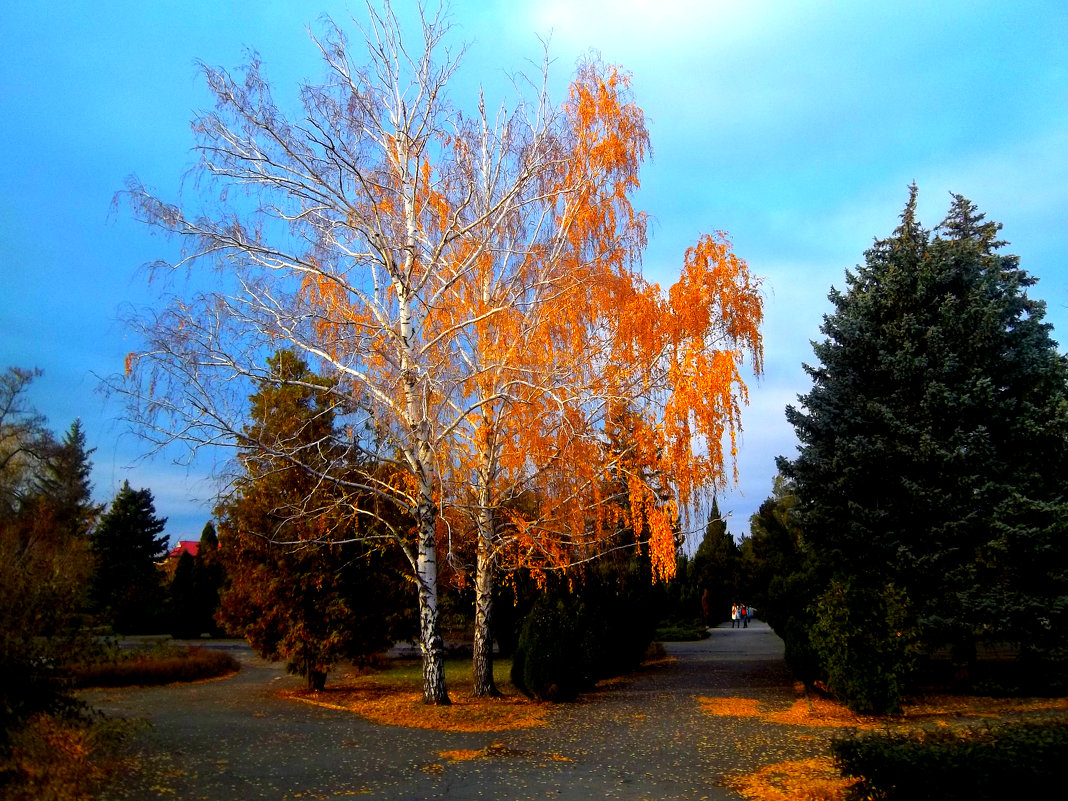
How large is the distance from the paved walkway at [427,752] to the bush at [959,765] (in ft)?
6.63

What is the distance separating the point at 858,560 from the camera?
16109 mm

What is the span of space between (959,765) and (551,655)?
971cm

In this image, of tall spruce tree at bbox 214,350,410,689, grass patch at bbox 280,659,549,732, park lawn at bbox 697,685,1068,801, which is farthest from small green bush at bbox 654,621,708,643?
tall spruce tree at bbox 214,350,410,689

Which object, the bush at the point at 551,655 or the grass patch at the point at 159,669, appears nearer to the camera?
the bush at the point at 551,655

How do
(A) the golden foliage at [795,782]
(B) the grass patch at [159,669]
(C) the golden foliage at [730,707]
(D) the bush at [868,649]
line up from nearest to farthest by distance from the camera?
(A) the golden foliage at [795,782] → (D) the bush at [868,649] → (C) the golden foliage at [730,707] → (B) the grass patch at [159,669]

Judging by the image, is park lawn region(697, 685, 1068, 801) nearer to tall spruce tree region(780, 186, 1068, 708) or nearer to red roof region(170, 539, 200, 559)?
tall spruce tree region(780, 186, 1068, 708)

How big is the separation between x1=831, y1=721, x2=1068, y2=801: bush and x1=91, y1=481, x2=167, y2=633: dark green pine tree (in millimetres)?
37499

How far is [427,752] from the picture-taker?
9.60m

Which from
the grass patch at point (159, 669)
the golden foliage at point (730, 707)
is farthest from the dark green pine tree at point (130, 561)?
the golden foliage at point (730, 707)

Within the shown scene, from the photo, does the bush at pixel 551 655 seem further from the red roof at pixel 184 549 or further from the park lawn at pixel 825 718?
the red roof at pixel 184 549

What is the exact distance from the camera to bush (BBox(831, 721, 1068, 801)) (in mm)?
5219

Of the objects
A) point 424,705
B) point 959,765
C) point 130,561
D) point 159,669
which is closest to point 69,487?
point 130,561

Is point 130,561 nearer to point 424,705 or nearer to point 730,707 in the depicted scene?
point 424,705

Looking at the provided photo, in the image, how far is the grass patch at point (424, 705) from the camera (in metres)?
11.9
